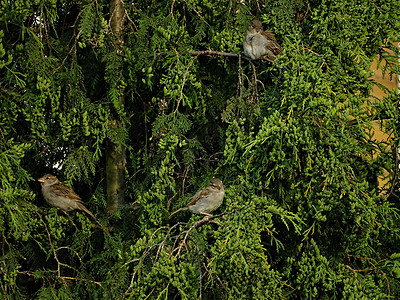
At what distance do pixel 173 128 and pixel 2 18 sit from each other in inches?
47.6

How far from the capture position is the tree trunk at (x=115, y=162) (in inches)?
188

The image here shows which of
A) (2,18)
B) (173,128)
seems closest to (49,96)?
(2,18)

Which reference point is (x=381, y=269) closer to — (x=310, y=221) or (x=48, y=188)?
(x=310, y=221)

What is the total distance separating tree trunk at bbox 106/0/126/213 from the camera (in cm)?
477

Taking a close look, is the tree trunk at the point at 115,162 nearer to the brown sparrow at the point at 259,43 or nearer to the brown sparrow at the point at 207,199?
the brown sparrow at the point at 207,199

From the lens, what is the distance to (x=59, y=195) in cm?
450

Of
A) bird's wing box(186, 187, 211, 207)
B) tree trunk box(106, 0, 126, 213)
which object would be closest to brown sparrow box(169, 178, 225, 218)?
bird's wing box(186, 187, 211, 207)

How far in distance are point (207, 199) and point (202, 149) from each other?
46 centimetres

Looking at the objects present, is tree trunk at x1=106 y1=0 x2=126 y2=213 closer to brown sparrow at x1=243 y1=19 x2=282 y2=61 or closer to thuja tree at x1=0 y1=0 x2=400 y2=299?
thuja tree at x1=0 y1=0 x2=400 y2=299

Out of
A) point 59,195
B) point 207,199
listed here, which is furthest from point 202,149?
point 59,195

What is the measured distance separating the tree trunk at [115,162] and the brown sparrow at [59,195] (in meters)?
0.21

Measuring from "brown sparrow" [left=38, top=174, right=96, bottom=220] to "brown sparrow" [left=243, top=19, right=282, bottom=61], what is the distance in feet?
5.12

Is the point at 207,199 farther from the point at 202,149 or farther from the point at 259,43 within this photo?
the point at 259,43

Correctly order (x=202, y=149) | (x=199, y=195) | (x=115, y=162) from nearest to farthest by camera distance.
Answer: (x=199, y=195) < (x=202, y=149) < (x=115, y=162)
